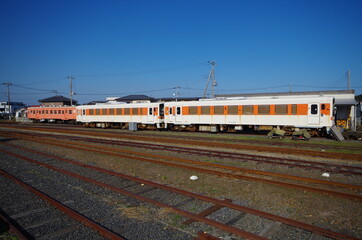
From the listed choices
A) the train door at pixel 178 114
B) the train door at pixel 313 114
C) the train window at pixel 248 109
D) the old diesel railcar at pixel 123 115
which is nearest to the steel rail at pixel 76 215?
the train window at pixel 248 109

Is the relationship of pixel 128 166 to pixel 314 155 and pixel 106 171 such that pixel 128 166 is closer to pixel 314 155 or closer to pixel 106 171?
pixel 106 171

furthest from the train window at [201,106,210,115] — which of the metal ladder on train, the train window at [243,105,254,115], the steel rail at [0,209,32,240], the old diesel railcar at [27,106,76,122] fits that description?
the old diesel railcar at [27,106,76,122]

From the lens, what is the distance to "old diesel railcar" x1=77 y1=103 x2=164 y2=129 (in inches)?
1178

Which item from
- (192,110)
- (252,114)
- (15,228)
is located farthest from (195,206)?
(192,110)

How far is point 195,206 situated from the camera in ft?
21.3

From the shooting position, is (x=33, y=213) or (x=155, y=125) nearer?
(x=33, y=213)

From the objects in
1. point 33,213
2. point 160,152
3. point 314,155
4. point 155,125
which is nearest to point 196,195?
point 33,213

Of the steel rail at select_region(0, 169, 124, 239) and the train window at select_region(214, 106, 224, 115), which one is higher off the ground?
the train window at select_region(214, 106, 224, 115)

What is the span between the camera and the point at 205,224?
18.1ft

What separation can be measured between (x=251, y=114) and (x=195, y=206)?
1811cm

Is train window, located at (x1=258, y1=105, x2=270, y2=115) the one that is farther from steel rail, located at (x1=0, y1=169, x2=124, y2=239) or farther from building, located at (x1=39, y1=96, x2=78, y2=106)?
building, located at (x1=39, y1=96, x2=78, y2=106)

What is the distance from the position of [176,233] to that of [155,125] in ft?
85.9

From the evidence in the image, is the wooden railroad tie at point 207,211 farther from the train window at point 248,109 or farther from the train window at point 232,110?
the train window at point 232,110

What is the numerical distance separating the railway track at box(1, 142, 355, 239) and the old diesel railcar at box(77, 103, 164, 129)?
1929 centimetres
